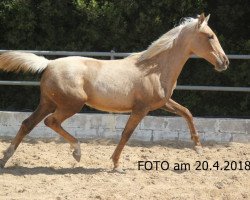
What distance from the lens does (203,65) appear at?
32.8 feet

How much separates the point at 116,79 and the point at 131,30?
3.77m

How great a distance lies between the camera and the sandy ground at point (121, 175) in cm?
530

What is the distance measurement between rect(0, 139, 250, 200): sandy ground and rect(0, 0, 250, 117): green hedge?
84.9 inches

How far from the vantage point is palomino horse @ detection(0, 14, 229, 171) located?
20.5 ft

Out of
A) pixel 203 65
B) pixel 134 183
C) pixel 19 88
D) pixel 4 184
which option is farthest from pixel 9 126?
pixel 203 65

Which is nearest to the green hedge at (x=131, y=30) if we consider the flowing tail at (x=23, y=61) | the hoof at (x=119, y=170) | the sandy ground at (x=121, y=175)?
the sandy ground at (x=121, y=175)

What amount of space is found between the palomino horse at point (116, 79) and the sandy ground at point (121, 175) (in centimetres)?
38

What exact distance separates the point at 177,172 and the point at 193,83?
4.04 metres

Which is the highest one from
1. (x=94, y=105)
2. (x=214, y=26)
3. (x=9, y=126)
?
(x=214, y=26)

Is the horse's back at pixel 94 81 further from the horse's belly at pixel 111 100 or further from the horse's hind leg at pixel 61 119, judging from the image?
the horse's hind leg at pixel 61 119

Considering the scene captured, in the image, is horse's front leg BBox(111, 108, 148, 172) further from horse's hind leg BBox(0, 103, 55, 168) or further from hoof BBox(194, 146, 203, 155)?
hoof BBox(194, 146, 203, 155)

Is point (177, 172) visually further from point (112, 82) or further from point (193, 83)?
point (193, 83)

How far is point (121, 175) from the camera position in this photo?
20.3 feet

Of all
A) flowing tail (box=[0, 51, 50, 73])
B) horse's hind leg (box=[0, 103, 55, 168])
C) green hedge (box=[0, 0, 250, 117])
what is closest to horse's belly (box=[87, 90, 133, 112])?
horse's hind leg (box=[0, 103, 55, 168])
